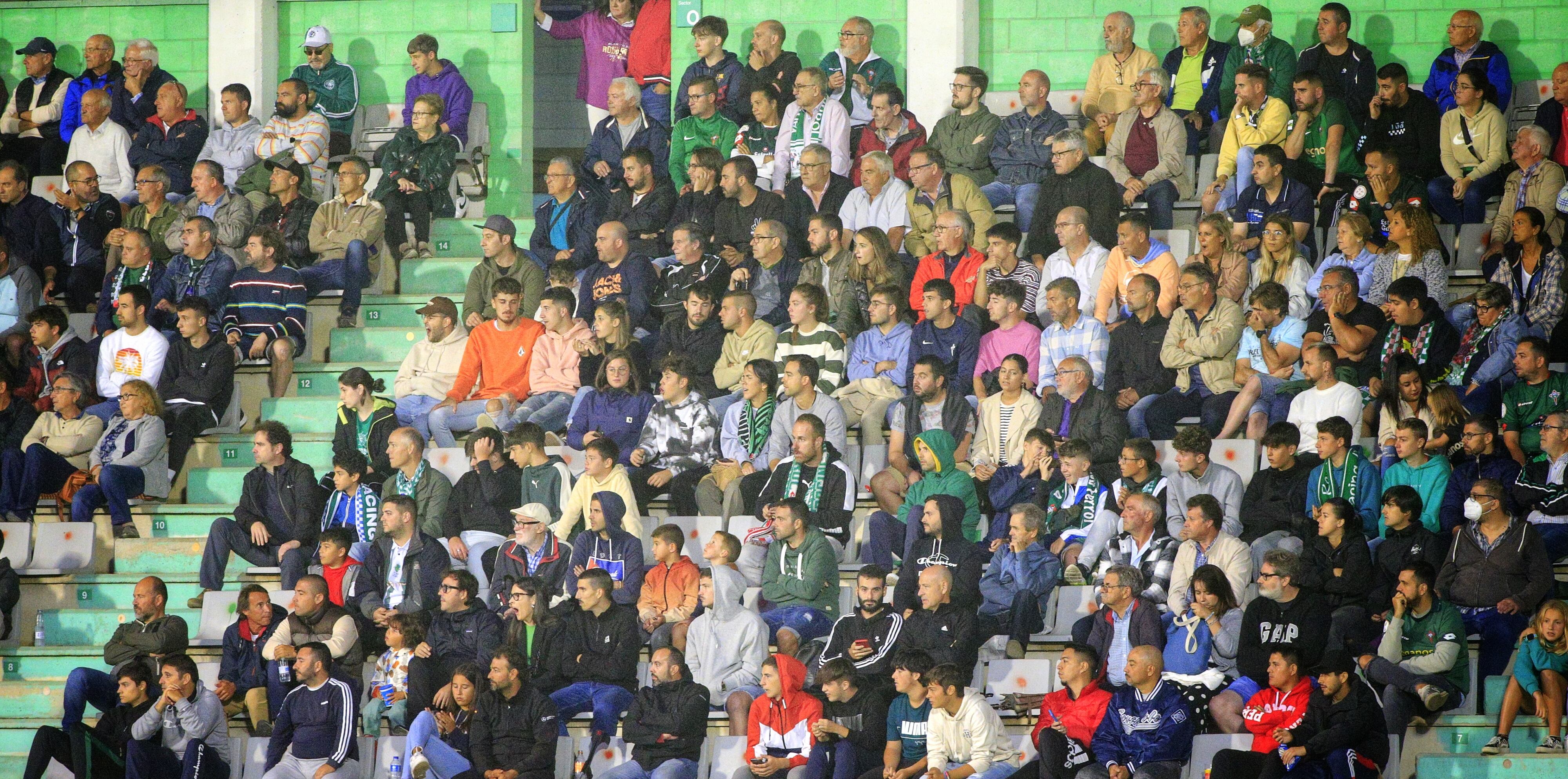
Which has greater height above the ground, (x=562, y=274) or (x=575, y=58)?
(x=575, y=58)

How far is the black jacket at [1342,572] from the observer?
9.23m

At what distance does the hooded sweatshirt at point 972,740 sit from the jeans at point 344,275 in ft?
17.0

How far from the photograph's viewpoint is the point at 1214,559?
9.33m

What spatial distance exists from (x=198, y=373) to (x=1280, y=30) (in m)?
7.33

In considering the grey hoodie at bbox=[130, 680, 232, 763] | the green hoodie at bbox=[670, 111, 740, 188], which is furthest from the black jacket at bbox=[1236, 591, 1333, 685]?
the green hoodie at bbox=[670, 111, 740, 188]

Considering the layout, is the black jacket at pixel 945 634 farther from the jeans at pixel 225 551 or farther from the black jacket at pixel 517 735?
the jeans at pixel 225 551

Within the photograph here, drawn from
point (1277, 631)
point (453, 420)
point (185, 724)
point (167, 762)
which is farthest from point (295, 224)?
point (1277, 631)

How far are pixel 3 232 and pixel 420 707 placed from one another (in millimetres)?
5202

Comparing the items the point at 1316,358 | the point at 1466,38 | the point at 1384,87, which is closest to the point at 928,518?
the point at 1316,358

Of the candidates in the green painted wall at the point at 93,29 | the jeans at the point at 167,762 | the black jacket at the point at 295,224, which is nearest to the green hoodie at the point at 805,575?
the jeans at the point at 167,762

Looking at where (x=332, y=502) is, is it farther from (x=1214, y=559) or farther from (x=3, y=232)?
(x=1214, y=559)

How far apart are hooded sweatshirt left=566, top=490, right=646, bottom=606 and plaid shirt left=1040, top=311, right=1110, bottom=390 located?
246 cm

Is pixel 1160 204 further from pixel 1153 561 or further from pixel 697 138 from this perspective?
pixel 1153 561

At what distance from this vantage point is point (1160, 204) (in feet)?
38.7
